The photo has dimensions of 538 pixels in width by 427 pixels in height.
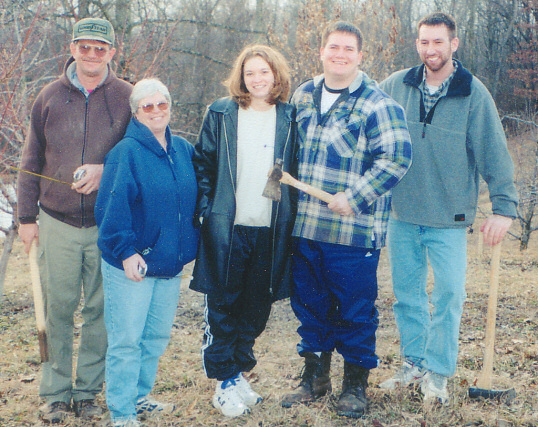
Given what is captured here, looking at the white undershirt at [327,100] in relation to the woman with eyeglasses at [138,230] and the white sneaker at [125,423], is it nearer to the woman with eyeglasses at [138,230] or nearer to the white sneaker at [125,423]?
the woman with eyeglasses at [138,230]

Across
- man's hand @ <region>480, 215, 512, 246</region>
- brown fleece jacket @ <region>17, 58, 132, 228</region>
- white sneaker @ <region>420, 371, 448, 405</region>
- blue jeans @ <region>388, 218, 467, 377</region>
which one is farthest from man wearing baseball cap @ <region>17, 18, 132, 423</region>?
man's hand @ <region>480, 215, 512, 246</region>

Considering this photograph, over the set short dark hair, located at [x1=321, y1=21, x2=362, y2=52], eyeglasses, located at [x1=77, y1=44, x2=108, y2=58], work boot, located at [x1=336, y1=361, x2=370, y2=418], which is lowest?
work boot, located at [x1=336, y1=361, x2=370, y2=418]

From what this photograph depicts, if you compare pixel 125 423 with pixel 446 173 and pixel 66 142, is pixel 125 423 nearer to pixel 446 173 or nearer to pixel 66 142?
pixel 66 142

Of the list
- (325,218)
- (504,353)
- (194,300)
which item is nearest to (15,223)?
(194,300)

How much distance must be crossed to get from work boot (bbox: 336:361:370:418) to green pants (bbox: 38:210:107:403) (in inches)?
63.2

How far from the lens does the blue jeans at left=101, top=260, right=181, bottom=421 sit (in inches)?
119

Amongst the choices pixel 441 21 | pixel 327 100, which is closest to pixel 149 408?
pixel 327 100

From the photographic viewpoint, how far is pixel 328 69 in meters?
3.25

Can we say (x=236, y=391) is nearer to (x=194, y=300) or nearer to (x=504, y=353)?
(x=504, y=353)

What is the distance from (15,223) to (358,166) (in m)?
3.80

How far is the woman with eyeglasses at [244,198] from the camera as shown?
321 centimetres

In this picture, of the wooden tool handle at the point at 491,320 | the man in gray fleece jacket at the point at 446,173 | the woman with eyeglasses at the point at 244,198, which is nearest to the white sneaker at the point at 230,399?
the woman with eyeglasses at the point at 244,198

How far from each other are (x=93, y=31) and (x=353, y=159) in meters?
1.79

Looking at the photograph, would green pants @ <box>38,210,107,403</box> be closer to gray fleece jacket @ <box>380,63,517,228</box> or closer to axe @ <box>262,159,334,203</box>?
axe @ <box>262,159,334,203</box>
